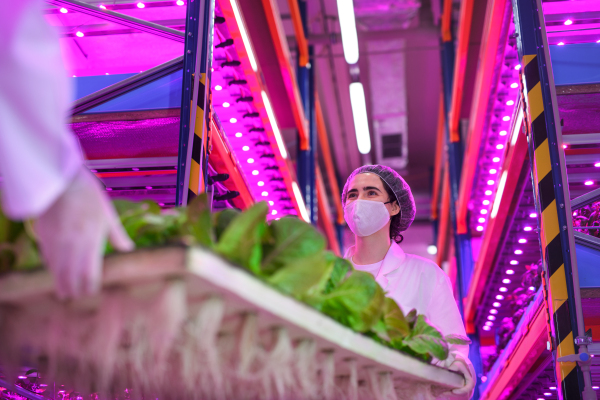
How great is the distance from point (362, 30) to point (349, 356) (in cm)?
758

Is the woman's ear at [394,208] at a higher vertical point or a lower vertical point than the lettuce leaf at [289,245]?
higher

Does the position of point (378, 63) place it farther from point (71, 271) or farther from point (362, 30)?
point (71, 271)

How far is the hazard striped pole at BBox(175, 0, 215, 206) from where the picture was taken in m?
2.40

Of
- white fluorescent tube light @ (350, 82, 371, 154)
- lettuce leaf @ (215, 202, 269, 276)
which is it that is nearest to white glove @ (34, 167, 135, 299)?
lettuce leaf @ (215, 202, 269, 276)

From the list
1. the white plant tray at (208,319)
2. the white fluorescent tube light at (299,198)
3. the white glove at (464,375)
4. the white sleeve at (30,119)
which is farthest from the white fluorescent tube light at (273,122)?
the white sleeve at (30,119)

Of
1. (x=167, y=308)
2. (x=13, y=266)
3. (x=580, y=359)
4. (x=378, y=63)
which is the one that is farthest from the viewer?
(x=378, y=63)

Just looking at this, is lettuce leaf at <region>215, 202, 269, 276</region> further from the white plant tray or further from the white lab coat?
the white lab coat

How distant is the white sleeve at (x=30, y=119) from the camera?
549 mm

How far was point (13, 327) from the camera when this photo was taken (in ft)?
2.13

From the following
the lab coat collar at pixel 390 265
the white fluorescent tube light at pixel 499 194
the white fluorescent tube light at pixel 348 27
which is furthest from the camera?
the white fluorescent tube light at pixel 348 27

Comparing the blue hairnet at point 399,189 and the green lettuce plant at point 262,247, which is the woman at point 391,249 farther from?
the green lettuce plant at point 262,247

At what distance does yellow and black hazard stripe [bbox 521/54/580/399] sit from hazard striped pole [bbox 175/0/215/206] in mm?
1372

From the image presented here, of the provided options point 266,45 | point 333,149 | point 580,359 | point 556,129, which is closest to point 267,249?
point 580,359

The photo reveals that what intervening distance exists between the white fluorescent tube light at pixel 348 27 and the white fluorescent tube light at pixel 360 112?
1.02 metres
